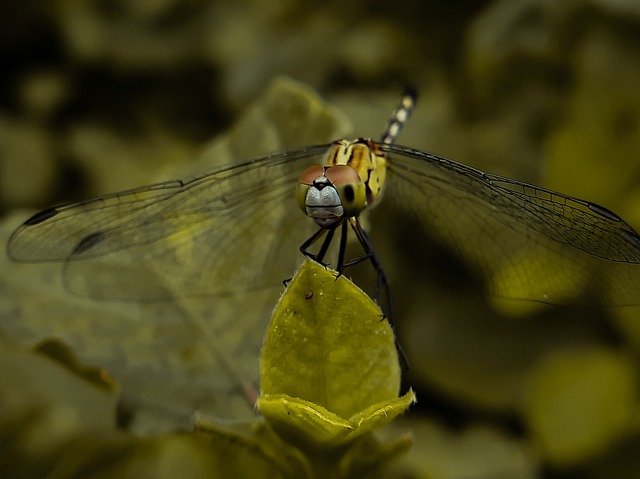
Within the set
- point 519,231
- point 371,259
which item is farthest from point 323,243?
point 519,231

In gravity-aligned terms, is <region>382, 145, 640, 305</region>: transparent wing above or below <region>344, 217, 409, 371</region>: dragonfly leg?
above

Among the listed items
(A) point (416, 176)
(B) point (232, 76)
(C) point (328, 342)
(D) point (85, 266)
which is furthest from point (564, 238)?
(B) point (232, 76)

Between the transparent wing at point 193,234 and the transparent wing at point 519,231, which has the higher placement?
the transparent wing at point 519,231

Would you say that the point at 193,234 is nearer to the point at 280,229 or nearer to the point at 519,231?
the point at 280,229

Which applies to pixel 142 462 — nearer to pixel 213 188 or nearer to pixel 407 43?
pixel 213 188
